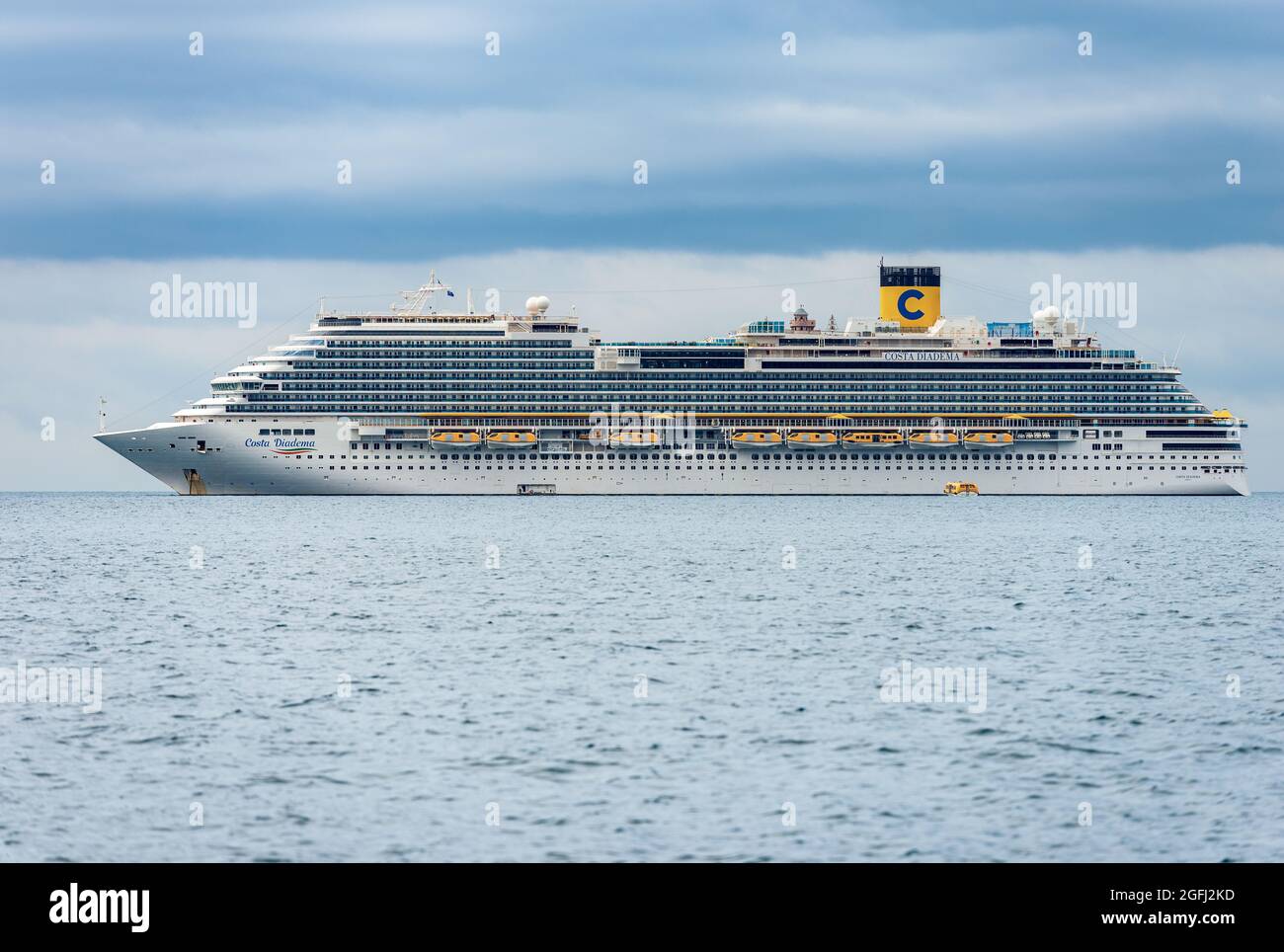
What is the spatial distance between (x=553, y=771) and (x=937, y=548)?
163 ft

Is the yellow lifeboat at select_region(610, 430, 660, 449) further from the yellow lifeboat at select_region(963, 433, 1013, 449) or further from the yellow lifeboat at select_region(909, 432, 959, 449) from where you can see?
the yellow lifeboat at select_region(963, 433, 1013, 449)

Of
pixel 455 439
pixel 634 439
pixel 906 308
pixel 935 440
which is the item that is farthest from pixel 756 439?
pixel 906 308

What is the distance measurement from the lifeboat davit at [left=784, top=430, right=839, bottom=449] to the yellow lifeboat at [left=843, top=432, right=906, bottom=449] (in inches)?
39.1

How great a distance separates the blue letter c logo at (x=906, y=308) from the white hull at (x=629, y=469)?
1934 cm

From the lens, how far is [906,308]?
484ft

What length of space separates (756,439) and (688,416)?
233 inches

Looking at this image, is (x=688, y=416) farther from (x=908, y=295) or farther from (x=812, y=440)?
(x=908, y=295)

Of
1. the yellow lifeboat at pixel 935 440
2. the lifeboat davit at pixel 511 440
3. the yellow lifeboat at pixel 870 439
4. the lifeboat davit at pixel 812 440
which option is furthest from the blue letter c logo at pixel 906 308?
the lifeboat davit at pixel 511 440

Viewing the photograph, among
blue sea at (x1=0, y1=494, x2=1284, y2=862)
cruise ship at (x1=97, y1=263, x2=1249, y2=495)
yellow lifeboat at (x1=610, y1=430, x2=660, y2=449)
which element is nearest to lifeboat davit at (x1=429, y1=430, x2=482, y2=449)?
cruise ship at (x1=97, y1=263, x2=1249, y2=495)

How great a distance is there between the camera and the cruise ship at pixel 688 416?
12550 centimetres

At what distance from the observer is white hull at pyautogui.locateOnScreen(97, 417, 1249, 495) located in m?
124

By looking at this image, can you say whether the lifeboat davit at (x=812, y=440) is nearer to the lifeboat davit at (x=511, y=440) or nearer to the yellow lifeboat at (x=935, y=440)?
the yellow lifeboat at (x=935, y=440)

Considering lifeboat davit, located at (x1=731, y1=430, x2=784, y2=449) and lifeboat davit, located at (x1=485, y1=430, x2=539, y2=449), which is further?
lifeboat davit, located at (x1=731, y1=430, x2=784, y2=449)

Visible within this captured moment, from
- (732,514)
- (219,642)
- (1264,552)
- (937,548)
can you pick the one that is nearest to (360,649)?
(219,642)
